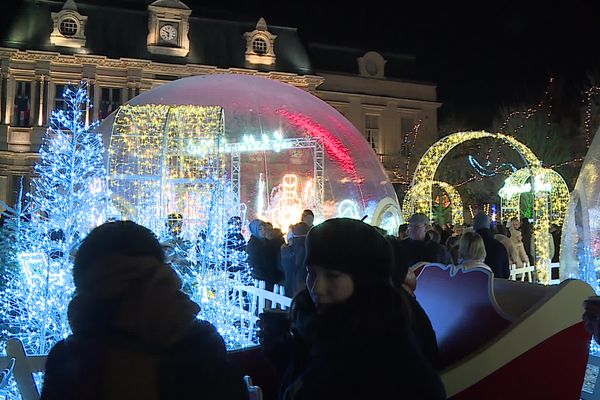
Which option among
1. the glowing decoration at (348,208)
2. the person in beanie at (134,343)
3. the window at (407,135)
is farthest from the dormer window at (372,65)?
the person in beanie at (134,343)

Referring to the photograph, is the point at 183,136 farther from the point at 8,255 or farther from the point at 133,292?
the point at 133,292

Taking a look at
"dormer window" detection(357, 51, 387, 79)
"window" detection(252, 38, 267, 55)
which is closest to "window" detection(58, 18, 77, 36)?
"window" detection(252, 38, 267, 55)

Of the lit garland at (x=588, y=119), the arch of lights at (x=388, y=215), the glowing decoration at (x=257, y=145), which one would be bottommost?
the arch of lights at (x=388, y=215)

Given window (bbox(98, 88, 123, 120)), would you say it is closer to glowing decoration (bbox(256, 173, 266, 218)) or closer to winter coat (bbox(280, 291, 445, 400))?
glowing decoration (bbox(256, 173, 266, 218))

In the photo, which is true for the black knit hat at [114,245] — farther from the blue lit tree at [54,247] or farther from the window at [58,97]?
the window at [58,97]

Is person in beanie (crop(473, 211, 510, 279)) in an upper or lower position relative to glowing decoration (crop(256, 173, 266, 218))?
lower

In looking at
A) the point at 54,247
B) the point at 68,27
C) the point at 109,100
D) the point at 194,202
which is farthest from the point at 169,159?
the point at 68,27

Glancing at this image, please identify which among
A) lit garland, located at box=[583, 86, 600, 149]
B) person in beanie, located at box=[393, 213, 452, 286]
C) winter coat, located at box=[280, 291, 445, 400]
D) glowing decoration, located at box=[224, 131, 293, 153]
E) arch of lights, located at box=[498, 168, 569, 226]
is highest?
lit garland, located at box=[583, 86, 600, 149]

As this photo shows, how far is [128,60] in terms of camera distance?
1232 inches

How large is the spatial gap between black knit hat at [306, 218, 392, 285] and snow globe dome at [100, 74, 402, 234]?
14.8 metres

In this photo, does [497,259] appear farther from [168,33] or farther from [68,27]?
[68,27]

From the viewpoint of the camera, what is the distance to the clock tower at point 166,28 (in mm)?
32406

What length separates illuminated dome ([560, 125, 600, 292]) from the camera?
22.7 ft

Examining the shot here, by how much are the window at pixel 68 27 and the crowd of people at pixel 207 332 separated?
106ft
